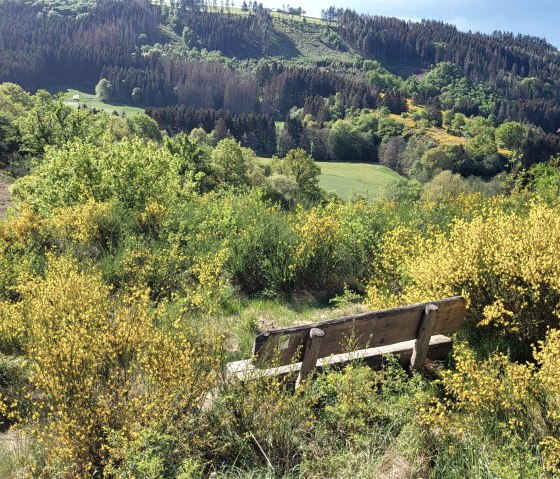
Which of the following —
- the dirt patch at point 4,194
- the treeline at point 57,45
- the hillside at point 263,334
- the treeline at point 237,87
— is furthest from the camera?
the treeline at point 237,87

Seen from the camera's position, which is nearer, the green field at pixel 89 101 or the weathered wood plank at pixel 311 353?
the weathered wood plank at pixel 311 353

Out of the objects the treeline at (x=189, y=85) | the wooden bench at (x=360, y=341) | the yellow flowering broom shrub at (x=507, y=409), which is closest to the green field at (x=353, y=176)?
the wooden bench at (x=360, y=341)

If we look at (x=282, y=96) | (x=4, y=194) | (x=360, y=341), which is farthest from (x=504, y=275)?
(x=282, y=96)

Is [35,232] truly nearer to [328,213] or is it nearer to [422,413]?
[328,213]

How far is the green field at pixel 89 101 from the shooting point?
117800 mm

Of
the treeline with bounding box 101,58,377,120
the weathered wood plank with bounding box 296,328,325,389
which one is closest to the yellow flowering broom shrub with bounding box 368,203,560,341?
the weathered wood plank with bounding box 296,328,325,389

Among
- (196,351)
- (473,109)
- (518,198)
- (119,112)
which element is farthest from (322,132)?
(196,351)

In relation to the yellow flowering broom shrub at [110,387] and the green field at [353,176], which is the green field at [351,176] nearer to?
the green field at [353,176]

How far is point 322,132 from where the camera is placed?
10612 centimetres

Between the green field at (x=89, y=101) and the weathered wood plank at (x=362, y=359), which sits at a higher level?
the weathered wood plank at (x=362, y=359)

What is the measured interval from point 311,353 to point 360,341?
30.9 inches

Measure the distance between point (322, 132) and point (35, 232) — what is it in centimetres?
10050

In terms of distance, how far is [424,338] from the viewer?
5.46 m

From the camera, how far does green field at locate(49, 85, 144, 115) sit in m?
118
